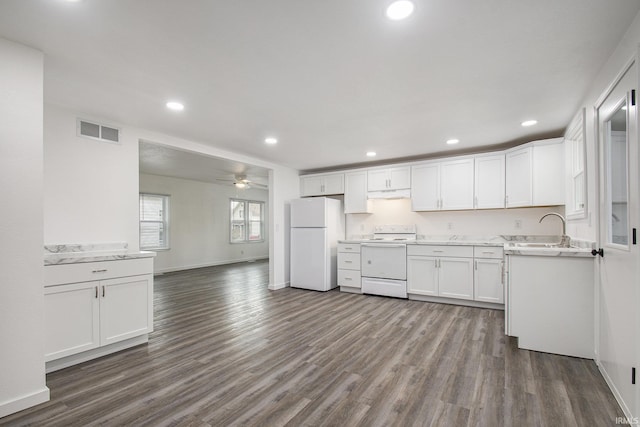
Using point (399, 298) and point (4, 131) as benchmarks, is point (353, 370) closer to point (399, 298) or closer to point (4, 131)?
point (399, 298)

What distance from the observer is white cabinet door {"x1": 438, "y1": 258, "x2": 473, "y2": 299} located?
425cm

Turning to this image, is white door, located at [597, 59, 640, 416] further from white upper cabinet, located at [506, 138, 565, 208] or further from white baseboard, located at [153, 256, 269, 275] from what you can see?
white baseboard, located at [153, 256, 269, 275]

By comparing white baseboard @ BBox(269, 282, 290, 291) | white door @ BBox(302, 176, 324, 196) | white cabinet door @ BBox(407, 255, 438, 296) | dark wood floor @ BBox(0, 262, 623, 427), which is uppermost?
white door @ BBox(302, 176, 324, 196)

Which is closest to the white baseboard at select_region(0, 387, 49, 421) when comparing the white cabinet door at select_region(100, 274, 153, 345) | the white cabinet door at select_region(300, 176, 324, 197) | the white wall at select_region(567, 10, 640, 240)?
the white cabinet door at select_region(100, 274, 153, 345)

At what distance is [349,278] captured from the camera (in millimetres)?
5266

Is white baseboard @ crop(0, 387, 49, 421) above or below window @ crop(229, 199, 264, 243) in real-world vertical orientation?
below

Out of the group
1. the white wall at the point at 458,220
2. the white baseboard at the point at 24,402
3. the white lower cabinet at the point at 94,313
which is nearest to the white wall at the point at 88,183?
the white lower cabinet at the point at 94,313

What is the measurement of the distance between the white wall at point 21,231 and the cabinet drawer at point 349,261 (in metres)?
4.03

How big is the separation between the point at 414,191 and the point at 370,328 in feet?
8.38

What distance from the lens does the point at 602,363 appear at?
2.28m

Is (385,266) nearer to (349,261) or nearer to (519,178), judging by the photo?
(349,261)

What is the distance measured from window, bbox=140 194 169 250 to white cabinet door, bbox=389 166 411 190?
18.6 feet

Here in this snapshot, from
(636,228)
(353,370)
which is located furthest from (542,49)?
(353,370)

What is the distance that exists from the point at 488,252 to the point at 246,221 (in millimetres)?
7405
